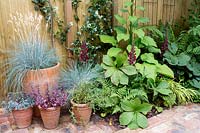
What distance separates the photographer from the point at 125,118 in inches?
104

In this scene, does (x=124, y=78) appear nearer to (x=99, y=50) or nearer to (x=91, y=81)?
(x=91, y=81)

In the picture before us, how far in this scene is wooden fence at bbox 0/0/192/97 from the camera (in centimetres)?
289

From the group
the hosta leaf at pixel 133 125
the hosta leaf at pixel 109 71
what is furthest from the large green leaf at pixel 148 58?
the hosta leaf at pixel 133 125

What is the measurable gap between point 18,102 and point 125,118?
44.7 inches

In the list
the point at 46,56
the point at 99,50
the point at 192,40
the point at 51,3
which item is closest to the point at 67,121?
the point at 46,56

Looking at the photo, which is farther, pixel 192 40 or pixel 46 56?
pixel 192 40

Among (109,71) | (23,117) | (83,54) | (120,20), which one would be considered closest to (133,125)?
(109,71)

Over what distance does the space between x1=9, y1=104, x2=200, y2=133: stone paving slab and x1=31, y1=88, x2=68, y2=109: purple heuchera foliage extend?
0.27 metres

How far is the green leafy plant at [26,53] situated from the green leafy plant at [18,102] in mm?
91

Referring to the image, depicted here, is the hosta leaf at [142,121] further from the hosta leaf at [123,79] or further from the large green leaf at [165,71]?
the large green leaf at [165,71]

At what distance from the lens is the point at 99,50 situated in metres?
3.46

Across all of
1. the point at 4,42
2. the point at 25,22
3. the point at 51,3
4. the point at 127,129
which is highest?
the point at 51,3

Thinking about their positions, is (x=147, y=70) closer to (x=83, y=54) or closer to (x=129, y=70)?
(x=129, y=70)

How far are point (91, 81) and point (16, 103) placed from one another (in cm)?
84
